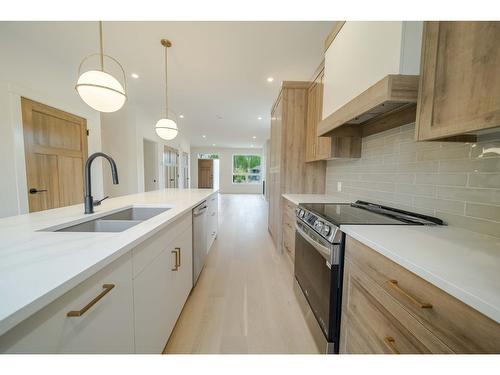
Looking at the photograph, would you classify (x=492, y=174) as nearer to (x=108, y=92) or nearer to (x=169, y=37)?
(x=108, y=92)

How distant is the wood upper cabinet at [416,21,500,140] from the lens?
26.7 inches

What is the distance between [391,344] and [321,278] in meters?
0.55

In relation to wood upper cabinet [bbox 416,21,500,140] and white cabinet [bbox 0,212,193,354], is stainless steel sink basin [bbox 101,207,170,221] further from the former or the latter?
wood upper cabinet [bbox 416,21,500,140]

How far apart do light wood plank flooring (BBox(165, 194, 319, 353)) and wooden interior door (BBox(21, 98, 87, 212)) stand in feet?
8.15

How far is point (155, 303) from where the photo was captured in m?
1.10

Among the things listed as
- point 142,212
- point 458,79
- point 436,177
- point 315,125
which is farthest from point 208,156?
point 458,79

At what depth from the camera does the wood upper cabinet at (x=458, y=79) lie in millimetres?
679

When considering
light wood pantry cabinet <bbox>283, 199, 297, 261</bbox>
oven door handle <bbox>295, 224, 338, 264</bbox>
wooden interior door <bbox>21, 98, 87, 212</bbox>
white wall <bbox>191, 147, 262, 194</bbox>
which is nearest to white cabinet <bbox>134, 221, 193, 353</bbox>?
oven door handle <bbox>295, 224, 338, 264</bbox>

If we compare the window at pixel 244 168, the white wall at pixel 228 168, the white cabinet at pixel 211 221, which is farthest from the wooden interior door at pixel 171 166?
the window at pixel 244 168

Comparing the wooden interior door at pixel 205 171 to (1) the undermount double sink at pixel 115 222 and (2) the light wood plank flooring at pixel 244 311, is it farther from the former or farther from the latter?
(1) the undermount double sink at pixel 115 222

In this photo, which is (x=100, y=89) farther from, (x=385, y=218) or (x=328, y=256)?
(x=385, y=218)

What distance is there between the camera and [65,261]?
637 millimetres
